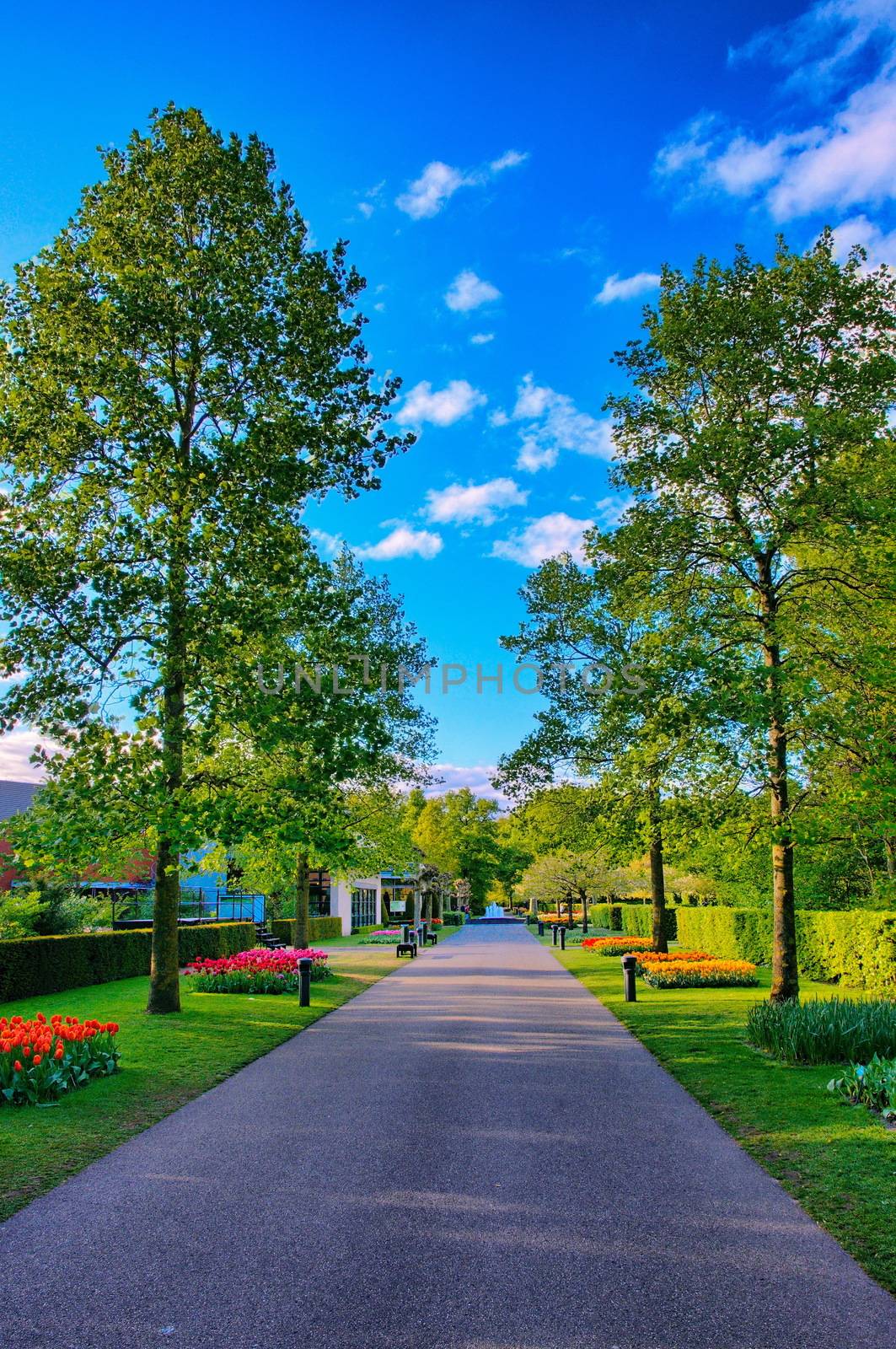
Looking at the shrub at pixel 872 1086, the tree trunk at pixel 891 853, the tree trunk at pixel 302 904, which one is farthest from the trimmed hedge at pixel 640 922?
the shrub at pixel 872 1086

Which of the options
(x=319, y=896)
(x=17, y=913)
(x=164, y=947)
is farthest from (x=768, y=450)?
(x=319, y=896)

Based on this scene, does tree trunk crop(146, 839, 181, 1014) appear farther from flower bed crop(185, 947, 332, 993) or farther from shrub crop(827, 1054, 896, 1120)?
shrub crop(827, 1054, 896, 1120)

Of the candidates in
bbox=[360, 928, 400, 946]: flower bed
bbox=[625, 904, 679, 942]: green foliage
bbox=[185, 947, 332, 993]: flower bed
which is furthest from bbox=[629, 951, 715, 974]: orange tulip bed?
bbox=[360, 928, 400, 946]: flower bed

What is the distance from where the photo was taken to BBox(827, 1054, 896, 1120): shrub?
6.81m

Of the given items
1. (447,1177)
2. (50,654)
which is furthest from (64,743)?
(447,1177)

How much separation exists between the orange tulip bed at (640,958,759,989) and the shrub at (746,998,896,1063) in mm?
7897

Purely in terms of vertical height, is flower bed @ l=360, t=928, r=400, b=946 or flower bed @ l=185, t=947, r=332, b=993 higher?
flower bed @ l=185, t=947, r=332, b=993

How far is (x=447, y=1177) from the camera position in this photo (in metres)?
5.55

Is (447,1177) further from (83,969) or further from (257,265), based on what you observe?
(83,969)

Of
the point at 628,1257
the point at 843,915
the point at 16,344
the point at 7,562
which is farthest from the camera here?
the point at 843,915

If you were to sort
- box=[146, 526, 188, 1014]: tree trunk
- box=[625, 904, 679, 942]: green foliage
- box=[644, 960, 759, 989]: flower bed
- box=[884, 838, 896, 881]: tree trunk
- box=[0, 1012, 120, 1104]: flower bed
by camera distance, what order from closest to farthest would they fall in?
box=[0, 1012, 120, 1104]: flower bed
box=[146, 526, 188, 1014]: tree trunk
box=[884, 838, 896, 881]: tree trunk
box=[644, 960, 759, 989]: flower bed
box=[625, 904, 679, 942]: green foliage

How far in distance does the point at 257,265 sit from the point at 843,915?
1673cm

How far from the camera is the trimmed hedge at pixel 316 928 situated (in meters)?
30.9

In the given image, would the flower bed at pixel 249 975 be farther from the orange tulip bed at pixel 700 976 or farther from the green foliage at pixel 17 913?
the orange tulip bed at pixel 700 976
